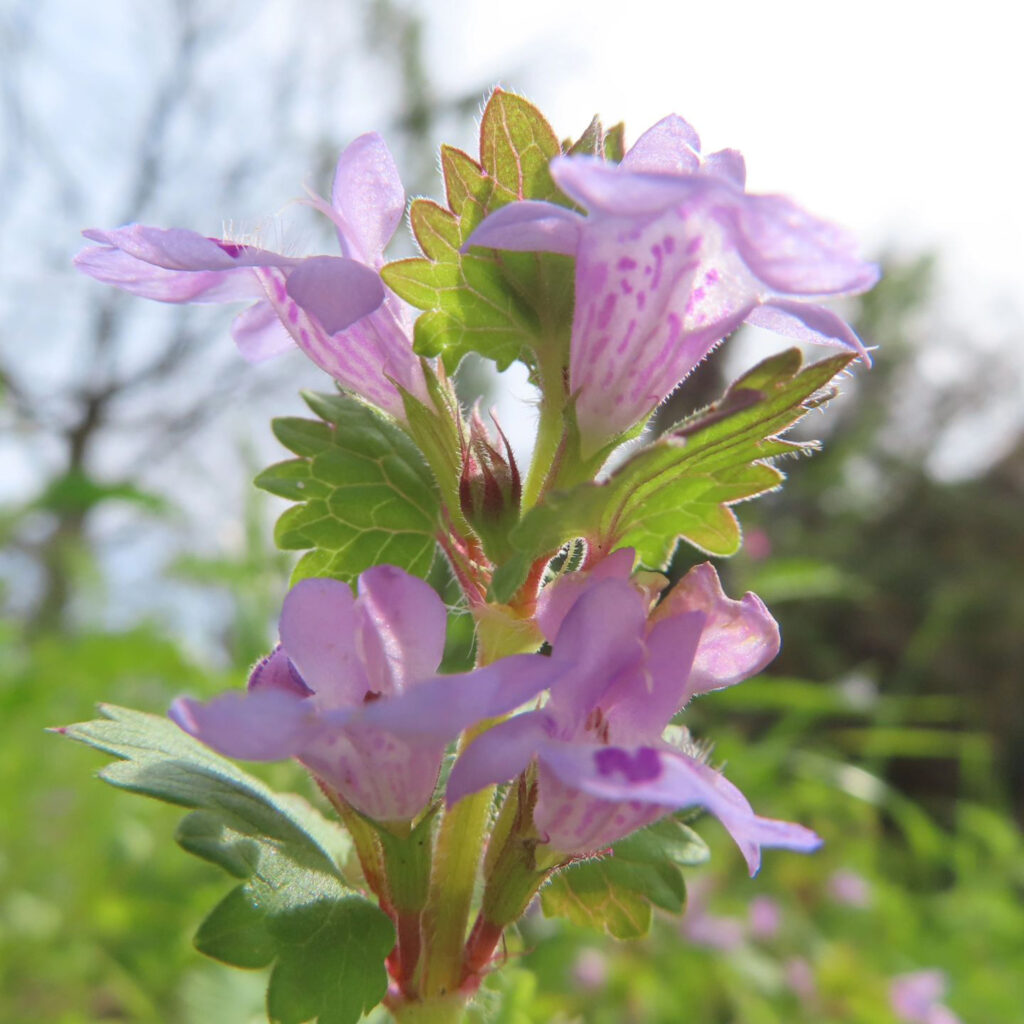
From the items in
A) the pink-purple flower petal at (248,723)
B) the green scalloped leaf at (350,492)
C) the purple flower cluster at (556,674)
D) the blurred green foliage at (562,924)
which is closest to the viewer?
the pink-purple flower petal at (248,723)

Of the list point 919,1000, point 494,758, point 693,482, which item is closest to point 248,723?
point 494,758

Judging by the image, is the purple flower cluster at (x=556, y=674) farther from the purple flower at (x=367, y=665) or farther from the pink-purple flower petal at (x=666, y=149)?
the pink-purple flower petal at (x=666, y=149)

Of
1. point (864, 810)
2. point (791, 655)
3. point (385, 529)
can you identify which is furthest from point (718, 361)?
point (791, 655)

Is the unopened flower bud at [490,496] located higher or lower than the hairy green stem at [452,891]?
higher

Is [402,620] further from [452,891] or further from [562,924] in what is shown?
[562,924]

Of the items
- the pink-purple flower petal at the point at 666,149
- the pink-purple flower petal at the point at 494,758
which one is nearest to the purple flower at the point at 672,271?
the pink-purple flower petal at the point at 666,149

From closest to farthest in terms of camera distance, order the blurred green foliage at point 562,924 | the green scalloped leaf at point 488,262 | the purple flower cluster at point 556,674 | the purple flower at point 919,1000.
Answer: the purple flower cluster at point 556,674 < the green scalloped leaf at point 488,262 < the blurred green foliage at point 562,924 < the purple flower at point 919,1000

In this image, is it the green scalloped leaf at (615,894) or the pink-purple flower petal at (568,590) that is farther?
the green scalloped leaf at (615,894)
